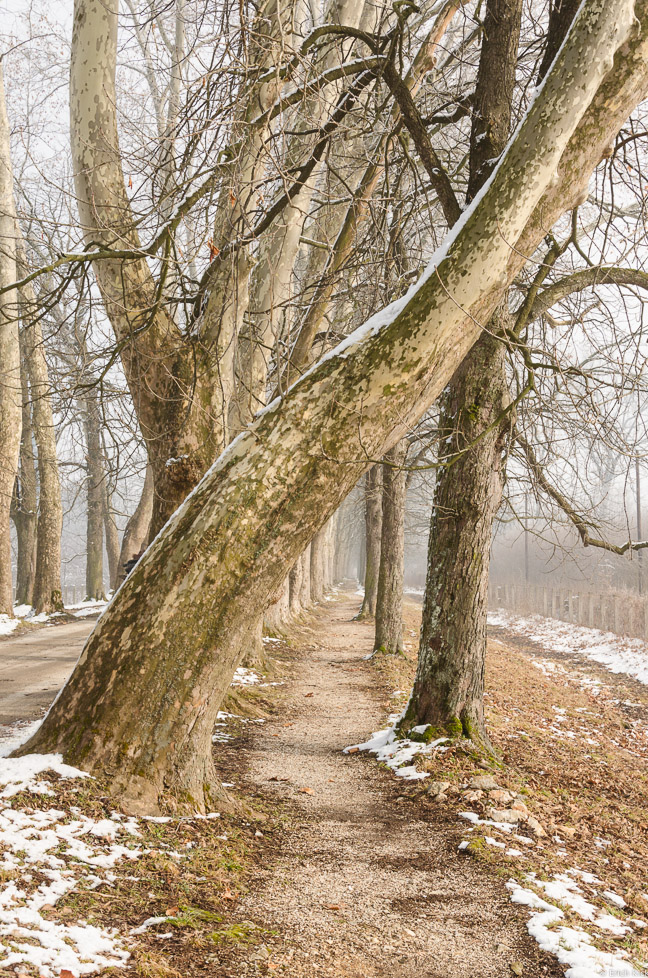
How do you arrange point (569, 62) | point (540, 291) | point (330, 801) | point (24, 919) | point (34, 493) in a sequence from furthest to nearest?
point (34, 493)
point (540, 291)
point (330, 801)
point (569, 62)
point (24, 919)

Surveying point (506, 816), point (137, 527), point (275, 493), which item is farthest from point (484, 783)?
point (137, 527)

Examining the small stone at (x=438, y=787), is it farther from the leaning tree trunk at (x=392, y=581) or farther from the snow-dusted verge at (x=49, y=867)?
the leaning tree trunk at (x=392, y=581)

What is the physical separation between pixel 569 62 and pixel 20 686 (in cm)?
755

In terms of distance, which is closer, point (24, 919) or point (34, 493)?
point (24, 919)

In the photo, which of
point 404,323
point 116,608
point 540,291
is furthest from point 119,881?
point 540,291

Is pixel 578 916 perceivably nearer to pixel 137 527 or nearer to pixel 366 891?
pixel 366 891

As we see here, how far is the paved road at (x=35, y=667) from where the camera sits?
264 inches

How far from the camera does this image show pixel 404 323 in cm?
386

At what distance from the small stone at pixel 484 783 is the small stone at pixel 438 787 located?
18 centimetres

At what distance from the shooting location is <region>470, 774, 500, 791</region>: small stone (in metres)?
4.76

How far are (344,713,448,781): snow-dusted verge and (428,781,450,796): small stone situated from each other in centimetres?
22

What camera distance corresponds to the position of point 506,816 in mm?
4297

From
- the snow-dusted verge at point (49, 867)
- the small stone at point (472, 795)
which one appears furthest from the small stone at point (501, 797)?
the snow-dusted verge at point (49, 867)

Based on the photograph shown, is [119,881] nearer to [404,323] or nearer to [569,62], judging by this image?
[404,323]
